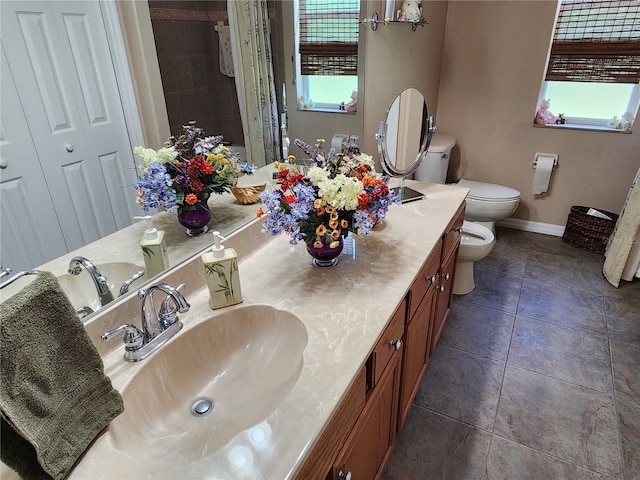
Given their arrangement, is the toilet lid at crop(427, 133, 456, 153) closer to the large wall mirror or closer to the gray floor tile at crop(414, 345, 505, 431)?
the gray floor tile at crop(414, 345, 505, 431)

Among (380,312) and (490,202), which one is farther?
(490,202)

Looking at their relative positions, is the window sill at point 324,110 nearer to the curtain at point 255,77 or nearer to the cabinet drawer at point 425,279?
→ the curtain at point 255,77

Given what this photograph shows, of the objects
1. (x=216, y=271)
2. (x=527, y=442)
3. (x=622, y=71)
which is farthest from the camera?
(x=622, y=71)

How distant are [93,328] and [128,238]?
0.28 metres

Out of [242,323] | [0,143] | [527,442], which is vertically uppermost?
[0,143]

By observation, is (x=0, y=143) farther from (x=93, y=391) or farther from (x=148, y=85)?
(x=93, y=391)

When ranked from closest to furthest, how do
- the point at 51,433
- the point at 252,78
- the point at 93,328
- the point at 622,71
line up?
the point at 51,433 < the point at 93,328 < the point at 252,78 < the point at 622,71

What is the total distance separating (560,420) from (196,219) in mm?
1763

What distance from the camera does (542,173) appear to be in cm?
328

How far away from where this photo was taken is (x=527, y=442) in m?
1.72

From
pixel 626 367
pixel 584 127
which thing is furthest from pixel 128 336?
pixel 584 127

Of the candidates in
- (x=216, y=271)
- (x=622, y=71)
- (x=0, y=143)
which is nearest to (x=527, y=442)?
(x=216, y=271)

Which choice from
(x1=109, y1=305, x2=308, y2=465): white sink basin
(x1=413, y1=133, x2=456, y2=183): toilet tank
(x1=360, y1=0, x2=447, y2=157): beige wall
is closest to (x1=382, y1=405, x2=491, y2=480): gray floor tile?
(x1=109, y1=305, x2=308, y2=465): white sink basin

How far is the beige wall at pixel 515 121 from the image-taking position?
121 inches
